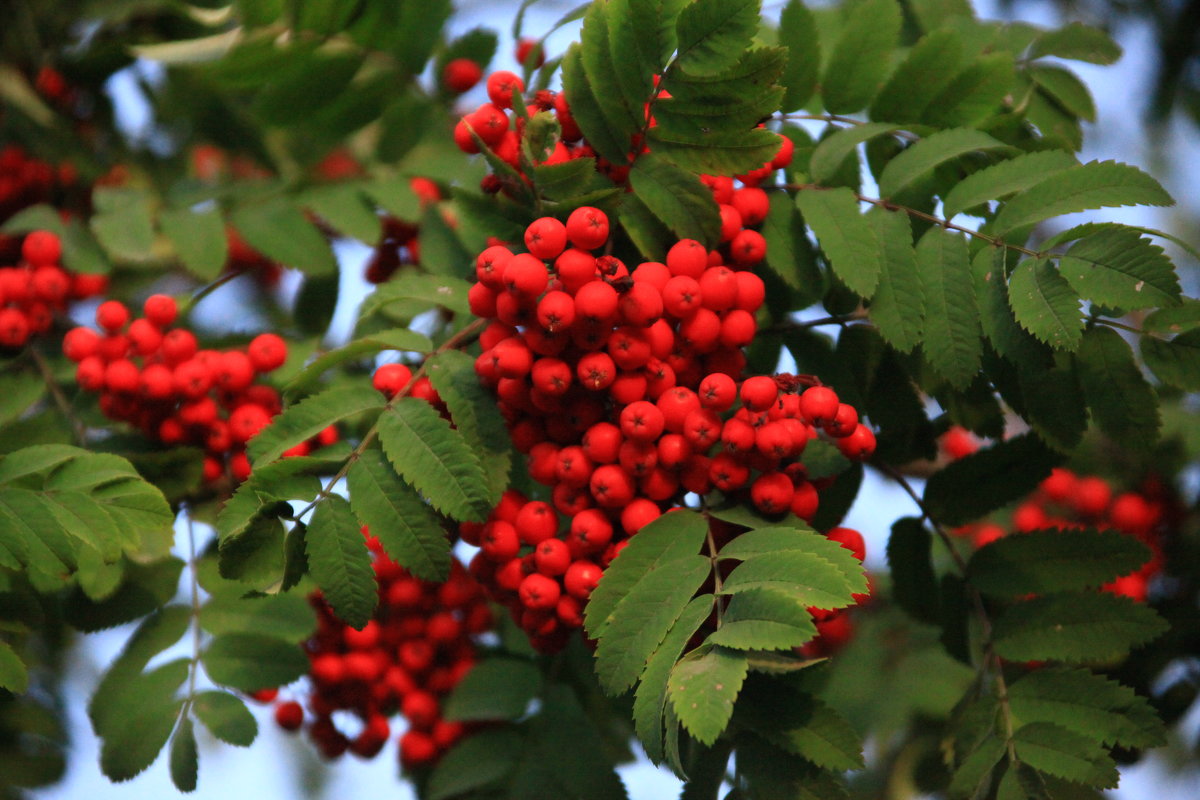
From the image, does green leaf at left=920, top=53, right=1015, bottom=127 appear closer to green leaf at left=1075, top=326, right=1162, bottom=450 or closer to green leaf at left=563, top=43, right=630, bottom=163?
green leaf at left=1075, top=326, right=1162, bottom=450

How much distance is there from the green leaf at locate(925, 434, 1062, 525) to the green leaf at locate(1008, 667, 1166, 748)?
398 mm

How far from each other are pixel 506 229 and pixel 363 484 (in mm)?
553

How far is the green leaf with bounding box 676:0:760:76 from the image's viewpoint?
5.48ft

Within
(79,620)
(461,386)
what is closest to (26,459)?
(79,620)

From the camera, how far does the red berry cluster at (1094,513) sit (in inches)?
122

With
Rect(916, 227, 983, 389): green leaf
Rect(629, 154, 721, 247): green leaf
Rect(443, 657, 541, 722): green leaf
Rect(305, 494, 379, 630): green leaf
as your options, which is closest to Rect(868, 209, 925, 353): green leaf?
Rect(916, 227, 983, 389): green leaf

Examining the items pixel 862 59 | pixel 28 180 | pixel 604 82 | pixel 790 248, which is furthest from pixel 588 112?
pixel 28 180

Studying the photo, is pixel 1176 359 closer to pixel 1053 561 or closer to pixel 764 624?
pixel 1053 561

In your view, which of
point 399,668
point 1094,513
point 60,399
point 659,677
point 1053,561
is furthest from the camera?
point 1094,513

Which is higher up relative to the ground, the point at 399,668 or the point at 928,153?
the point at 928,153

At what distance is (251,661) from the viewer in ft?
7.61

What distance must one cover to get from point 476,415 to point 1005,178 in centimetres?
107

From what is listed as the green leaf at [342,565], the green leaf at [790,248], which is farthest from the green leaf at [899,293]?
the green leaf at [342,565]

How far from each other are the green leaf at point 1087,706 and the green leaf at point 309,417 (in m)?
Result: 1.34
